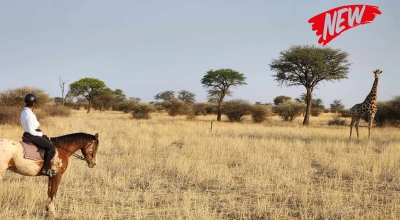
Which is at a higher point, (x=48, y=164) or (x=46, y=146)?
(x=46, y=146)

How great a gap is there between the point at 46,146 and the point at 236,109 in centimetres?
2413

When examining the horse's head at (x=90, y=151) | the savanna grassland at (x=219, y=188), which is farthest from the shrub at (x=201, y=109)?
A: the horse's head at (x=90, y=151)

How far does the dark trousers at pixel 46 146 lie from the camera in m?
4.66

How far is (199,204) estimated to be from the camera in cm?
512

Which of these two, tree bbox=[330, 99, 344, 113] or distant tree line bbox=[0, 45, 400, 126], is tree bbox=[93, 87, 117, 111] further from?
tree bbox=[330, 99, 344, 113]

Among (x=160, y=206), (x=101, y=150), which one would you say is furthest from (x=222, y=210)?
(x=101, y=150)

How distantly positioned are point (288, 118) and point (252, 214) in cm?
2869

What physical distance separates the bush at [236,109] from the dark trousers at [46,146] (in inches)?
938

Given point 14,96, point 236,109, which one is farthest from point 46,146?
point 236,109

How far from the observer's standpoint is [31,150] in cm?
464

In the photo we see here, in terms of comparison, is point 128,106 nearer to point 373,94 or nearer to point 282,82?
point 282,82

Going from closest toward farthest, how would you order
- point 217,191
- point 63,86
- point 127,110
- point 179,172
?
point 217,191 < point 179,172 < point 63,86 < point 127,110

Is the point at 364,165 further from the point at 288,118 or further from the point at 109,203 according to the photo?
the point at 288,118

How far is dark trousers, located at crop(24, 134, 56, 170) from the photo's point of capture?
4656mm
